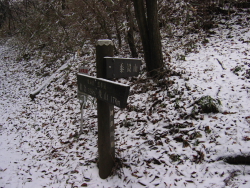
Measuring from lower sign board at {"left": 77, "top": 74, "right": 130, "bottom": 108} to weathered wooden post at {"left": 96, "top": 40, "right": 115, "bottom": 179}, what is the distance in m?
0.22

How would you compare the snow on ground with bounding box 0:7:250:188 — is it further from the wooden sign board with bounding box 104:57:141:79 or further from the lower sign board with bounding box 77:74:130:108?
the wooden sign board with bounding box 104:57:141:79

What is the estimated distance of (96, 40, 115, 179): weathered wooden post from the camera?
328cm

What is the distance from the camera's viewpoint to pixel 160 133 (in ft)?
14.5

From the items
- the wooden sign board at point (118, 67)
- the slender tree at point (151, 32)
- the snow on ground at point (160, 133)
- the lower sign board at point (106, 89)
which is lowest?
the snow on ground at point (160, 133)

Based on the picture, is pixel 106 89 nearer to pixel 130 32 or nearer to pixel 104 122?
pixel 104 122

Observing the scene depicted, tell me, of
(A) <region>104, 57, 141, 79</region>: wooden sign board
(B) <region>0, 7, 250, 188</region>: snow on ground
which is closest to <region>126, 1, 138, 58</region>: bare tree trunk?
(B) <region>0, 7, 250, 188</region>: snow on ground

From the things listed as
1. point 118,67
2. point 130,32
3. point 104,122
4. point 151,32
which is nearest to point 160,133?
point 104,122

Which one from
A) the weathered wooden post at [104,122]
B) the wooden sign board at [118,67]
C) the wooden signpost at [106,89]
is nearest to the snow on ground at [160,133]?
the weathered wooden post at [104,122]

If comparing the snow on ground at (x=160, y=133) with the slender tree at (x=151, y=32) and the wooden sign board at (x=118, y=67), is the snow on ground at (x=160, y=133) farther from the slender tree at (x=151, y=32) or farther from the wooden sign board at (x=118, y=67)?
the wooden sign board at (x=118, y=67)

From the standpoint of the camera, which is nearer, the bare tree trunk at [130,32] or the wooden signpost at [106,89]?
the wooden signpost at [106,89]

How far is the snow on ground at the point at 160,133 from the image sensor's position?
11.3 feet

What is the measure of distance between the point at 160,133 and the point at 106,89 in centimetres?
209

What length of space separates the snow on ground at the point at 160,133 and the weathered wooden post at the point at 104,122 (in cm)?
30

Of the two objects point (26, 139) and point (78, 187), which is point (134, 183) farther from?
point (26, 139)
